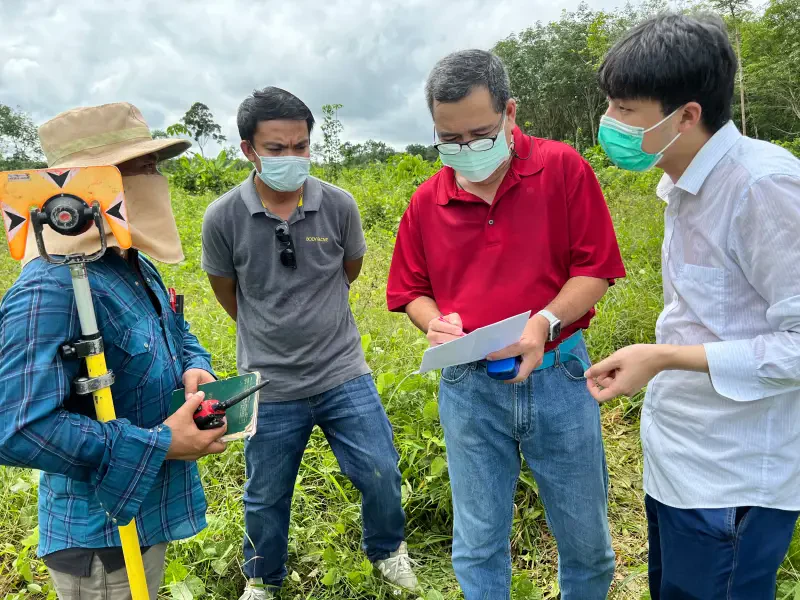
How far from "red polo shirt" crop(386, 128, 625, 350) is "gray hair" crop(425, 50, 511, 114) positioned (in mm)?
171

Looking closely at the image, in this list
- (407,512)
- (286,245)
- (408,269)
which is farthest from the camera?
(407,512)

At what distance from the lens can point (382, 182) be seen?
11.4m

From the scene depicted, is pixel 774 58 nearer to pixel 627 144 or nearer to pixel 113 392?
pixel 627 144

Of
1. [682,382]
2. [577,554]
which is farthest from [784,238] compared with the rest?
[577,554]

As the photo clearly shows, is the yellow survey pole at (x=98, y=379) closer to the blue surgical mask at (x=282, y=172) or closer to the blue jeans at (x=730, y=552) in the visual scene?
the blue surgical mask at (x=282, y=172)

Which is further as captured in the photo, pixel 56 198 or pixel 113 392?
pixel 113 392

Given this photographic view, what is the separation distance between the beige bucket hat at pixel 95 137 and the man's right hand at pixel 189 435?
1.99ft

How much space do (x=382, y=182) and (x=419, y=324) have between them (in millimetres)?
9956

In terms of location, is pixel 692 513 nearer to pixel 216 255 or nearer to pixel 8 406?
pixel 8 406

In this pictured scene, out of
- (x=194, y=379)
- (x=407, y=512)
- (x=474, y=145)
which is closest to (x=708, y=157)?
(x=474, y=145)

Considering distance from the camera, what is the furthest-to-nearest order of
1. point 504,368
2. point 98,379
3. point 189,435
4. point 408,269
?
point 408,269, point 504,368, point 189,435, point 98,379

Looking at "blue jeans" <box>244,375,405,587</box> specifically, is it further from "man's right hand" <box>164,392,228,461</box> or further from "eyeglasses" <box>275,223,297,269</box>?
"man's right hand" <box>164,392,228,461</box>

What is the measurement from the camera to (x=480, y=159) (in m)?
1.59

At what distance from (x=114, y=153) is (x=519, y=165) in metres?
1.07
